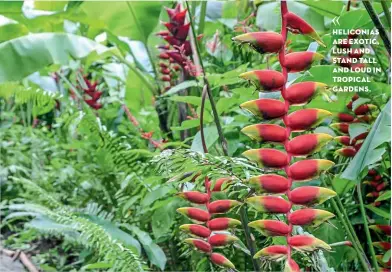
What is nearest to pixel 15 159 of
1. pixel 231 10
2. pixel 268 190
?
pixel 231 10

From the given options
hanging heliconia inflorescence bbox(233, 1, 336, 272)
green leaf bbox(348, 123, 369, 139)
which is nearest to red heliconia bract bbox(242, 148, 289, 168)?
hanging heliconia inflorescence bbox(233, 1, 336, 272)

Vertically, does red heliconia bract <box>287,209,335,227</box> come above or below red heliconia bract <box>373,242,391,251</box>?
above

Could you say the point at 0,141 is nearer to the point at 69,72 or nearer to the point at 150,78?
the point at 69,72

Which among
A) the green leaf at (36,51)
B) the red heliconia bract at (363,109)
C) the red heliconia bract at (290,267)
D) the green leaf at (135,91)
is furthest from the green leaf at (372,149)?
the green leaf at (135,91)

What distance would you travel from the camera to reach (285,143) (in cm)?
47

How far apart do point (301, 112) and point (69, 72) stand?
66.8 inches

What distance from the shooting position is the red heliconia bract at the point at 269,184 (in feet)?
1.50

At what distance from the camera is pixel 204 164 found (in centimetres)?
53

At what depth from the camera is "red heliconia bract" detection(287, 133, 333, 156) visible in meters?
0.46

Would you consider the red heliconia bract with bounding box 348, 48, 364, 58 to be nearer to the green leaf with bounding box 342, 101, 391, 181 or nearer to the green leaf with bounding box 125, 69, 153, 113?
the green leaf with bounding box 342, 101, 391, 181

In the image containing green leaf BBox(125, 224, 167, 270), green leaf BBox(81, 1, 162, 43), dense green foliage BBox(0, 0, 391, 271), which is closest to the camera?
dense green foliage BBox(0, 0, 391, 271)

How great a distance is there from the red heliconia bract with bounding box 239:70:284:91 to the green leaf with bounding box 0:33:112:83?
764 mm

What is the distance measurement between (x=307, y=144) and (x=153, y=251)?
0.52m

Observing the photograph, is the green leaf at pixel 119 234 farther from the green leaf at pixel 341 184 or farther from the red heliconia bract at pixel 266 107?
the red heliconia bract at pixel 266 107
